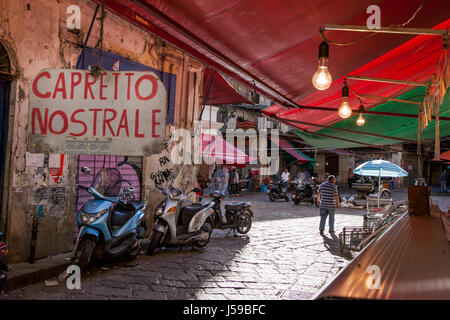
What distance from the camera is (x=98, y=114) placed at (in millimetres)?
2760

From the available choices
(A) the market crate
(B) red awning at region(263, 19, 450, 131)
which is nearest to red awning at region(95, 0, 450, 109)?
(B) red awning at region(263, 19, 450, 131)

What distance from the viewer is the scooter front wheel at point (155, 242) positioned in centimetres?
630

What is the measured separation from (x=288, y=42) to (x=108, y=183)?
351cm

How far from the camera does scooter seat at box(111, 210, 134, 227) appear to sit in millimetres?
5763

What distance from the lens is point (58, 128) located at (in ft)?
9.08

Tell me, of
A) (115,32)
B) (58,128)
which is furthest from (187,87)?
(58,128)

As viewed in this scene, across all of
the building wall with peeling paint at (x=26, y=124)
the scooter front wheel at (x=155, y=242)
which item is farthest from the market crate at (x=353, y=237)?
the building wall with peeling paint at (x=26, y=124)

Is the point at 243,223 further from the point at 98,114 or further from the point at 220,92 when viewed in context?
the point at 98,114

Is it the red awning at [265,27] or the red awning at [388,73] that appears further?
the red awning at [388,73]

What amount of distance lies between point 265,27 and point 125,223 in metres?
3.78

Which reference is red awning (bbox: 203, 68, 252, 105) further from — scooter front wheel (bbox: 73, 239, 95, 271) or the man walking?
scooter front wheel (bbox: 73, 239, 95, 271)

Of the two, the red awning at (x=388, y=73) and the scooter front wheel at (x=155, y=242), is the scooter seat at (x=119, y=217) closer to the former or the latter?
the scooter front wheel at (x=155, y=242)

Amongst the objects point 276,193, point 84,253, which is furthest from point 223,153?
point 84,253

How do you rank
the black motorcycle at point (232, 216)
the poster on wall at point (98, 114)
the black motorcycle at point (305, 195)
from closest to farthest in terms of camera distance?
the poster on wall at point (98, 114), the black motorcycle at point (232, 216), the black motorcycle at point (305, 195)
